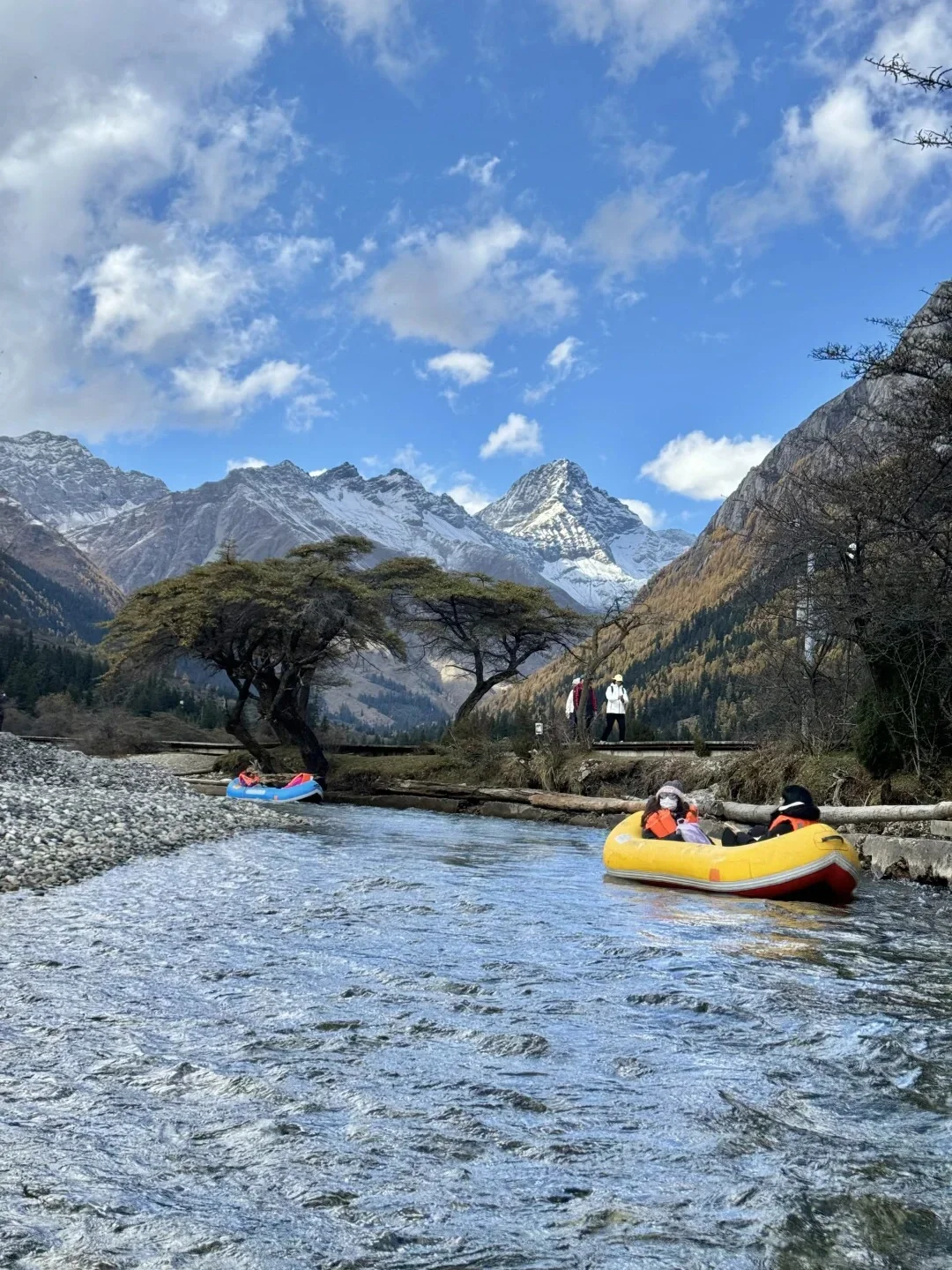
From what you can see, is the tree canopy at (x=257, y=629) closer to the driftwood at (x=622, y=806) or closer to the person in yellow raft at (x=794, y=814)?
the driftwood at (x=622, y=806)

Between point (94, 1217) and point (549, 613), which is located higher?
point (549, 613)

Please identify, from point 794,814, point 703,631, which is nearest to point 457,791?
point 794,814

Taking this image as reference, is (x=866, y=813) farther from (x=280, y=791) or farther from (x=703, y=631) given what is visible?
(x=703, y=631)

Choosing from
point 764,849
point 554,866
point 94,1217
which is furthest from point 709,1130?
point 554,866

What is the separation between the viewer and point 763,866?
1204cm

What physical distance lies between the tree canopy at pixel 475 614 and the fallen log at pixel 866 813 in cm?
1987

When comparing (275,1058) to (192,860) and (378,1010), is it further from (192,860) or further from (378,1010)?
(192,860)

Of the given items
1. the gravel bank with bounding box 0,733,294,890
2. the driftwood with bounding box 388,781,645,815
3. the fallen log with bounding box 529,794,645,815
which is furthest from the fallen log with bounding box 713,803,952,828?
the gravel bank with bounding box 0,733,294,890

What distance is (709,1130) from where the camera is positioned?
14.9 feet

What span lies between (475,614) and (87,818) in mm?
24080

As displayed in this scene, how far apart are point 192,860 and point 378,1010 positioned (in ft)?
28.9

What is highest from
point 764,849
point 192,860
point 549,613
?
point 549,613

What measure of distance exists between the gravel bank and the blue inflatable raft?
177cm

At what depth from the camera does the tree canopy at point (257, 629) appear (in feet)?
105
